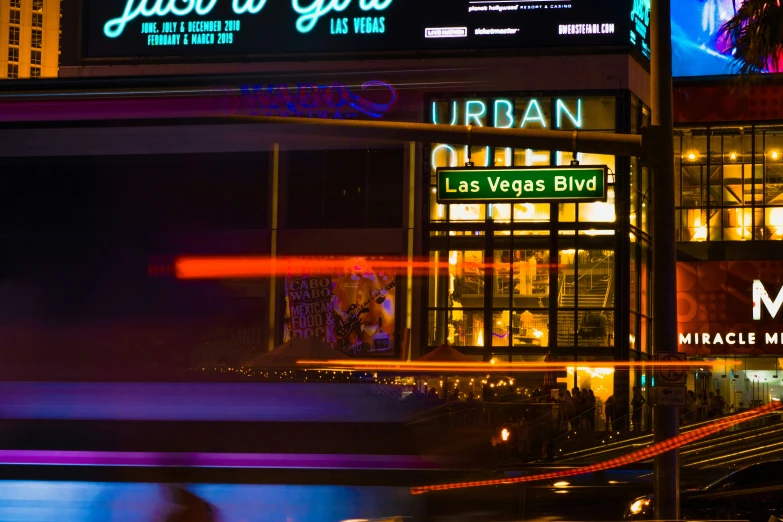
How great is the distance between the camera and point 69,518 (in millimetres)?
10891

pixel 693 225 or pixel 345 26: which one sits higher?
pixel 345 26

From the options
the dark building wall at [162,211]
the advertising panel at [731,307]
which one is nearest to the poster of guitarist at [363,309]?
the dark building wall at [162,211]

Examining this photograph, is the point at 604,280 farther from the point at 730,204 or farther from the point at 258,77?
the point at 258,77

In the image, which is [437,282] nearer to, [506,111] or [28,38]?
[506,111]

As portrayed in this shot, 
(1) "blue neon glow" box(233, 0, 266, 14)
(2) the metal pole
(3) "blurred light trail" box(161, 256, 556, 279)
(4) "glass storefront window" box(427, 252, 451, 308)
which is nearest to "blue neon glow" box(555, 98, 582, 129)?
(3) "blurred light trail" box(161, 256, 556, 279)

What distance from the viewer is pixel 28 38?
150 meters

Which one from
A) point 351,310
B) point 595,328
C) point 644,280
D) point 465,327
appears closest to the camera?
point 595,328

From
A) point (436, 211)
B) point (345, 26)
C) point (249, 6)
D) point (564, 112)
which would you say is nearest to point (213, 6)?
point (249, 6)

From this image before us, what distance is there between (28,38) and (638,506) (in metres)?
153

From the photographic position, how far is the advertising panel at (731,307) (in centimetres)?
4341

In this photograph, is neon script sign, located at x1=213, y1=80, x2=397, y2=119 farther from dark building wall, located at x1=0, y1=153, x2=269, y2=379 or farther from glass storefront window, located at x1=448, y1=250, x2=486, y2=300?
glass storefront window, located at x1=448, y1=250, x2=486, y2=300

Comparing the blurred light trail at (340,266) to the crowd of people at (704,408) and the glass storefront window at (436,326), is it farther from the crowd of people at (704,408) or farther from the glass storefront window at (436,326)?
→ the crowd of people at (704,408)

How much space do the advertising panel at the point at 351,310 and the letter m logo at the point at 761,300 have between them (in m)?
16.4

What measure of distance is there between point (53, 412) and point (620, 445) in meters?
24.1
